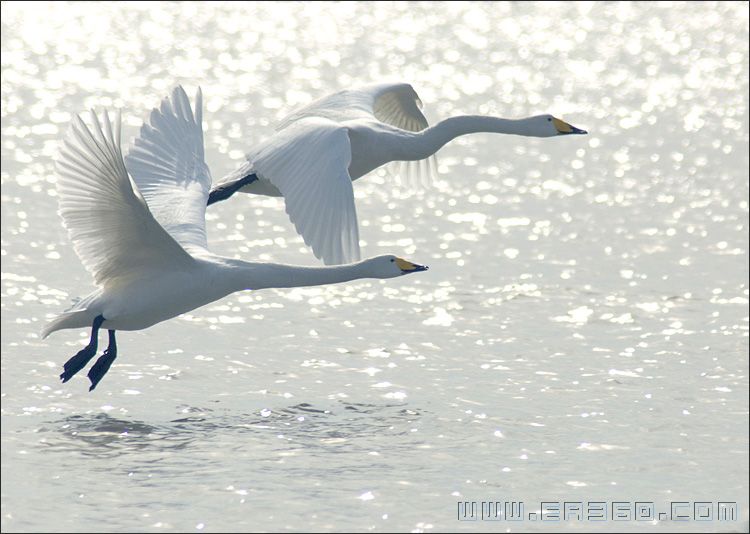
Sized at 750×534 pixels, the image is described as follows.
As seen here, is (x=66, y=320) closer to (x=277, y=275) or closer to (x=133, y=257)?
(x=133, y=257)

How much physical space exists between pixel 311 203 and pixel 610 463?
300 cm

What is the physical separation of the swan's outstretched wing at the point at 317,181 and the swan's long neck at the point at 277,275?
455 mm

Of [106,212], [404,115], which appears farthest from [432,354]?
[106,212]

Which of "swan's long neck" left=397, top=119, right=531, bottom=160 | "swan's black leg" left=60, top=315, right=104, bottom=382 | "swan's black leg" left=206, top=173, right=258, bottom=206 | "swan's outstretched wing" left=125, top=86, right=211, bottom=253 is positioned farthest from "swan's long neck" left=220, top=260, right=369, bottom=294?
"swan's long neck" left=397, top=119, right=531, bottom=160

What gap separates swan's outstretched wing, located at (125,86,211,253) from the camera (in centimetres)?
1492

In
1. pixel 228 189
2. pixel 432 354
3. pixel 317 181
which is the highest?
pixel 317 181

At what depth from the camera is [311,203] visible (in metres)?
14.4

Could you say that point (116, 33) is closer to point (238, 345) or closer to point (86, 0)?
point (86, 0)

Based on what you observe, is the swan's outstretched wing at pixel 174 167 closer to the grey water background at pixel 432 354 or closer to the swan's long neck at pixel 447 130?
the grey water background at pixel 432 354

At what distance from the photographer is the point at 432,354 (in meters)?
17.1

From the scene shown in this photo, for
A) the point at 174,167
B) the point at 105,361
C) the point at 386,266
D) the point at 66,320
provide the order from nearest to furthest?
1. the point at 386,266
2. the point at 66,320
3. the point at 105,361
4. the point at 174,167

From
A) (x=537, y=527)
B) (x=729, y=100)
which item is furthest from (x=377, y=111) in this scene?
(x=729, y=100)

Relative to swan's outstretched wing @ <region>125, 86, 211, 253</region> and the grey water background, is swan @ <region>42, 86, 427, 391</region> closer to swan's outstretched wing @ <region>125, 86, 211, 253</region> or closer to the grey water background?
swan's outstretched wing @ <region>125, 86, 211, 253</region>

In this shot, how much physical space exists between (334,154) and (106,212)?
8.02ft
